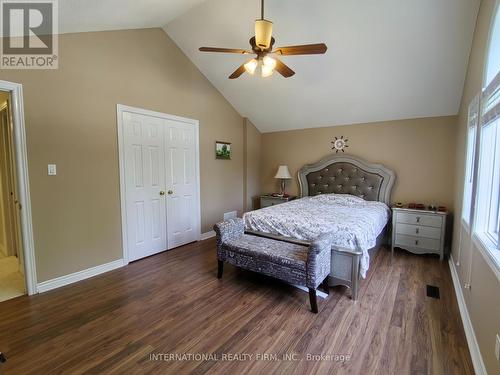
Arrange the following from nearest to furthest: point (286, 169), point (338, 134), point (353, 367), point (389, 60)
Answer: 1. point (353, 367)
2. point (389, 60)
3. point (338, 134)
4. point (286, 169)

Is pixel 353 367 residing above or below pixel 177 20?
below

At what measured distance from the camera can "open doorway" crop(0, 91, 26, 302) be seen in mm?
2694

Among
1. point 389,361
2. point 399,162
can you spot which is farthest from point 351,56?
point 389,361

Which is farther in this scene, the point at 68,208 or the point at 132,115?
the point at 132,115

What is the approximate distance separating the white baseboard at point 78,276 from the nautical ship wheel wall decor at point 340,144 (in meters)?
4.01

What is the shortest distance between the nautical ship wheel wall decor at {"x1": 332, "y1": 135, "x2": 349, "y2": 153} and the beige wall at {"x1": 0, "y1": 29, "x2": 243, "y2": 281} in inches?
114

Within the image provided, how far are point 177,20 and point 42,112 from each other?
2.10m

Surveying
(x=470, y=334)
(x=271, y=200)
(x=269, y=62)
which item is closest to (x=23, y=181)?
(x=269, y=62)

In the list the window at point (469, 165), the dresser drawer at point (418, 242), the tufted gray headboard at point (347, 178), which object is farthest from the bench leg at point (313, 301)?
the tufted gray headboard at point (347, 178)

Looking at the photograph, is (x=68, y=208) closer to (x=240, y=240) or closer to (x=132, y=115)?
(x=132, y=115)

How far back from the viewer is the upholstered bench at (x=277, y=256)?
2.22m

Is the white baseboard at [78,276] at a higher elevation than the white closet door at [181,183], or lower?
lower

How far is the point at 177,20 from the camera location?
11.2ft

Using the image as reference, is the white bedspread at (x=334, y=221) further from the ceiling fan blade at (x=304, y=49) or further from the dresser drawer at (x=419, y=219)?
the ceiling fan blade at (x=304, y=49)
